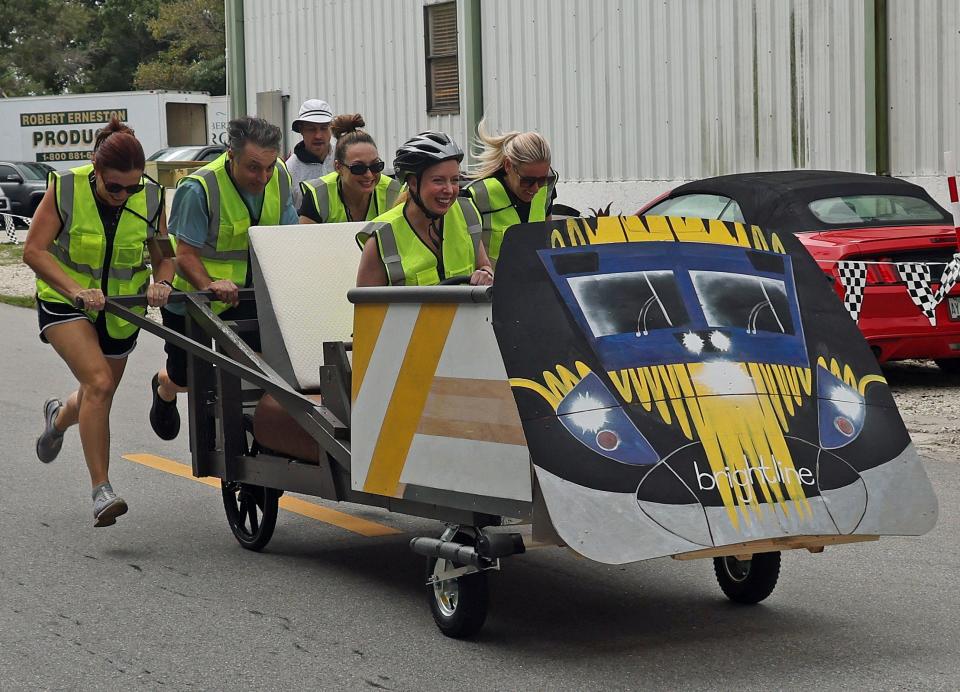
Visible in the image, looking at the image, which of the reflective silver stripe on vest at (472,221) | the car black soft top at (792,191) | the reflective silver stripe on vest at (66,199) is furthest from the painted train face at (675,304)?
the car black soft top at (792,191)

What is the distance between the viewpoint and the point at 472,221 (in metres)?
6.22

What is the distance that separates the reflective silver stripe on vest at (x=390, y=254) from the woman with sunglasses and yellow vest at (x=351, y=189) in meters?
1.88

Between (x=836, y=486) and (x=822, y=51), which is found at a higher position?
(x=822, y=51)

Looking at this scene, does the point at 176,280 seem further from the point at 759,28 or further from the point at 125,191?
the point at 759,28

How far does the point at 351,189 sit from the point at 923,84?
937cm

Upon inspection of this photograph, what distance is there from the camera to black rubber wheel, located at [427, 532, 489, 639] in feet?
17.3

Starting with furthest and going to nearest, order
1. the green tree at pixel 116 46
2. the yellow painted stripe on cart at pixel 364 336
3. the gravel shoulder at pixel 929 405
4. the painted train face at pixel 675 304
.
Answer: the green tree at pixel 116 46, the gravel shoulder at pixel 929 405, the yellow painted stripe on cart at pixel 364 336, the painted train face at pixel 675 304

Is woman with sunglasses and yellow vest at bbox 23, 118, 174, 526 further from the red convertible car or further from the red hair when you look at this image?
the red convertible car

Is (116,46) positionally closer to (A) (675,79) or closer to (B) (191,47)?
(B) (191,47)

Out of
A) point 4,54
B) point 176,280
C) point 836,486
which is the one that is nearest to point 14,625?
point 176,280

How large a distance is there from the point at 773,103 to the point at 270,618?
12.8 metres

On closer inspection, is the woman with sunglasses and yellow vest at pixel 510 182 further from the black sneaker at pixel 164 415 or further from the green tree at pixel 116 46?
the green tree at pixel 116 46

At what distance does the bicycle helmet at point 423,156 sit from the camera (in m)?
5.92

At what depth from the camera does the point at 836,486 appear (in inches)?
195
